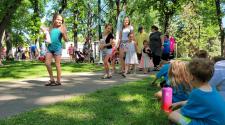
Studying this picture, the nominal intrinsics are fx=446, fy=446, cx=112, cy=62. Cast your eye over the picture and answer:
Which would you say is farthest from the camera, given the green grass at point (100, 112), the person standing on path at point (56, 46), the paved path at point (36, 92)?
the person standing on path at point (56, 46)

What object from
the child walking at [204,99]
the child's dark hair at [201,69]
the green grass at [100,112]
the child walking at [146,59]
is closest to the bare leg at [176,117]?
the child walking at [204,99]

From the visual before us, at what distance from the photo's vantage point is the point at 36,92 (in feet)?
34.8

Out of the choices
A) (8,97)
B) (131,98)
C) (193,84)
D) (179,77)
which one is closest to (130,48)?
(131,98)

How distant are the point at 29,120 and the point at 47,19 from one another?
58607 mm

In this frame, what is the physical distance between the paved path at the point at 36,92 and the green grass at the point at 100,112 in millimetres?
506

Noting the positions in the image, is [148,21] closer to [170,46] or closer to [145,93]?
[170,46]

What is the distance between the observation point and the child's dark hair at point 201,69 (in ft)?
16.4

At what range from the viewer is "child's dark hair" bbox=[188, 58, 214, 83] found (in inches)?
197

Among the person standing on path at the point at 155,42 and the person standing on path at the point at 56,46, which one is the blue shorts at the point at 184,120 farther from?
the person standing on path at the point at 155,42

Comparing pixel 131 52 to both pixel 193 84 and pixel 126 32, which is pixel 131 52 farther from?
pixel 193 84

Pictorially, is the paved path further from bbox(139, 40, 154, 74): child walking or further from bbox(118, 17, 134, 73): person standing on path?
bbox(139, 40, 154, 74): child walking

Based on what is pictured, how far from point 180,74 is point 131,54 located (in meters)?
9.43

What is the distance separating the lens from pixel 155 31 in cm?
1761

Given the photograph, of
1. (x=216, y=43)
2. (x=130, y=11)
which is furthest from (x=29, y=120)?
(x=216, y=43)
